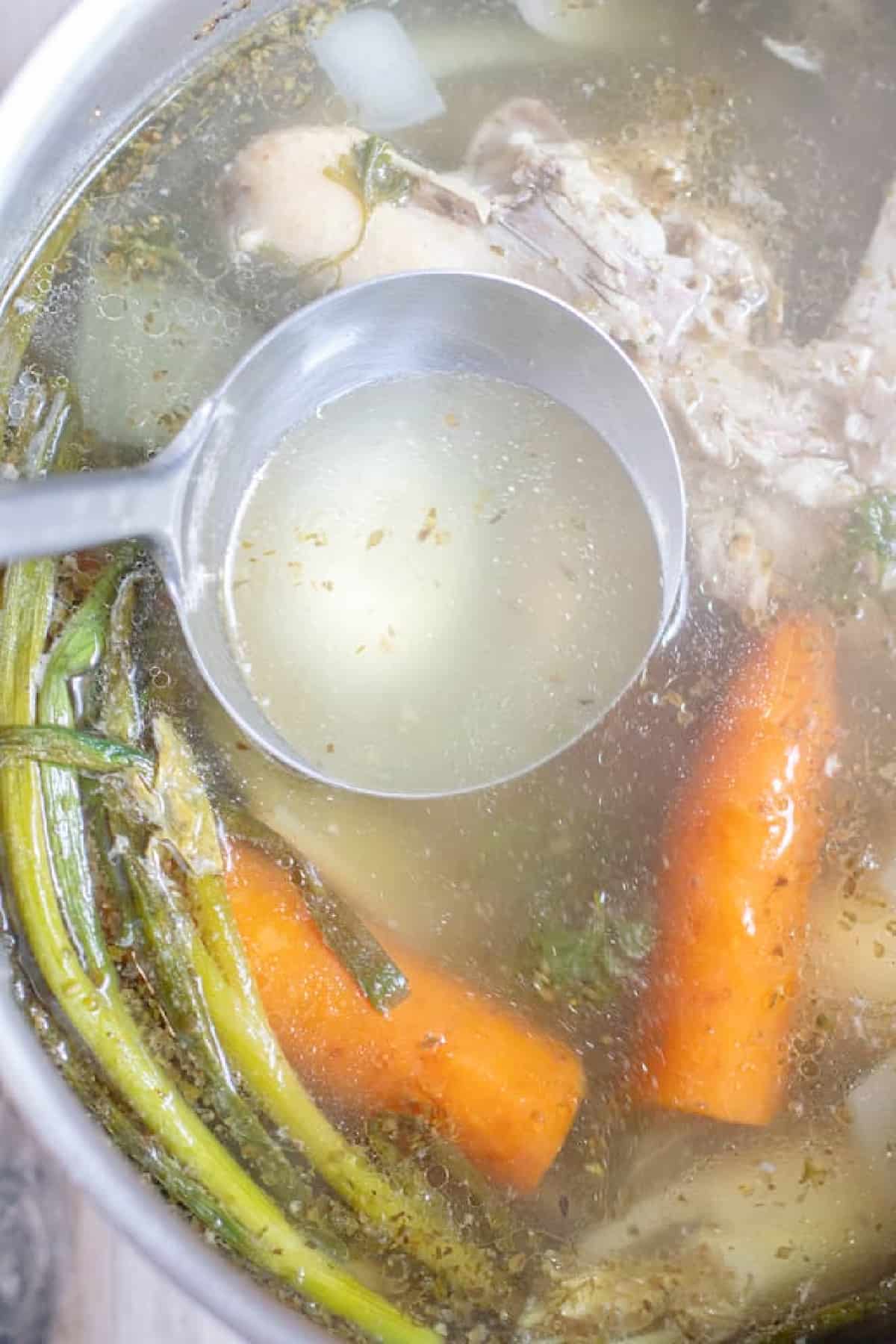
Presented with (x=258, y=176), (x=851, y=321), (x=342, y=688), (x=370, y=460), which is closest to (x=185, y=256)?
(x=258, y=176)

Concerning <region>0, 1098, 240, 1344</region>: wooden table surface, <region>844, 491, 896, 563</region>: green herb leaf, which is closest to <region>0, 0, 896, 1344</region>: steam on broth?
<region>844, 491, 896, 563</region>: green herb leaf

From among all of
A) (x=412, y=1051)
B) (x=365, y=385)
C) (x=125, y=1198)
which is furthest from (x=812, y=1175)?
(x=365, y=385)

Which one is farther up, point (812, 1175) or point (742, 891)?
point (742, 891)

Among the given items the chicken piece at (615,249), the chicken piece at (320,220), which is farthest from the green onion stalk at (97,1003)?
the chicken piece at (615,249)

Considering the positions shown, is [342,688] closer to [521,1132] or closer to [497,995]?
[497,995]

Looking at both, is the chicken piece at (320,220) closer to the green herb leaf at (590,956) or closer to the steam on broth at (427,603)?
the steam on broth at (427,603)

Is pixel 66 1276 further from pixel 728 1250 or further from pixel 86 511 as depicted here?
pixel 86 511
